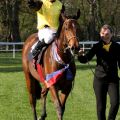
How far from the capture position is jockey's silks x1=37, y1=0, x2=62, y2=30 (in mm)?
9266

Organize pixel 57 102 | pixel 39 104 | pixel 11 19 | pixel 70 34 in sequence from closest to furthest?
1. pixel 70 34
2. pixel 57 102
3. pixel 39 104
4. pixel 11 19

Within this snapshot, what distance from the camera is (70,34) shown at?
26.5ft

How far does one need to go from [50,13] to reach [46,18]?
209 millimetres

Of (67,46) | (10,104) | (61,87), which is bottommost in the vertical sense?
(10,104)

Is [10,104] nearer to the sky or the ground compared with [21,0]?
nearer to the sky

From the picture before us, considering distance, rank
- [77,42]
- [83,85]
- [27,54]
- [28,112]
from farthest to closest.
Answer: [83,85] < [28,112] < [27,54] < [77,42]

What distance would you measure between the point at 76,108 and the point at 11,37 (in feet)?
133

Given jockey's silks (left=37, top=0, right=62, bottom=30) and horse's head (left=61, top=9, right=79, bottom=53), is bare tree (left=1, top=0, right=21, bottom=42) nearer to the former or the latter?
jockey's silks (left=37, top=0, right=62, bottom=30)

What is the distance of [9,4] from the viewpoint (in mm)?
48219

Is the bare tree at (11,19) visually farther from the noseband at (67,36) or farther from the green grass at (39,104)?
the noseband at (67,36)

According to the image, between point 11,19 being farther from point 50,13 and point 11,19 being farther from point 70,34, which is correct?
point 70,34

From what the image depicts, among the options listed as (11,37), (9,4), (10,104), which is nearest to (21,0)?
(9,4)

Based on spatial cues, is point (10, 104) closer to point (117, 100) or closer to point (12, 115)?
point (12, 115)

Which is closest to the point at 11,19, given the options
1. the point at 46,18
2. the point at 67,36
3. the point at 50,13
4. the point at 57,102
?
the point at 46,18
